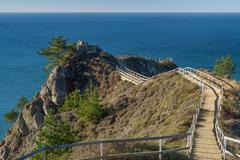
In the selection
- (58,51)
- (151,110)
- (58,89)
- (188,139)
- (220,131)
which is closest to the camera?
(188,139)

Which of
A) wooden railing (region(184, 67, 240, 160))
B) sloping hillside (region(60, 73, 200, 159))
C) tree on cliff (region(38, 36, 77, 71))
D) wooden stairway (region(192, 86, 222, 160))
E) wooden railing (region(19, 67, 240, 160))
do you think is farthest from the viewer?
tree on cliff (region(38, 36, 77, 71))

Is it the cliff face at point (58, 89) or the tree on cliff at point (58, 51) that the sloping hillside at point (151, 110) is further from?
the tree on cliff at point (58, 51)

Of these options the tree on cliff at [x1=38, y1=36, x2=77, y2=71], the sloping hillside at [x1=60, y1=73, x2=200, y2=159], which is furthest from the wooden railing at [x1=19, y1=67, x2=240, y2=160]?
the tree on cliff at [x1=38, y1=36, x2=77, y2=71]

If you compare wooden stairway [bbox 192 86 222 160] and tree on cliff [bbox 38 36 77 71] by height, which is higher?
tree on cliff [bbox 38 36 77 71]

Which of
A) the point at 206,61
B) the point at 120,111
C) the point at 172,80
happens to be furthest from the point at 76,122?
the point at 206,61

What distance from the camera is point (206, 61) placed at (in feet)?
533

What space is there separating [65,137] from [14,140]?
31071 millimetres

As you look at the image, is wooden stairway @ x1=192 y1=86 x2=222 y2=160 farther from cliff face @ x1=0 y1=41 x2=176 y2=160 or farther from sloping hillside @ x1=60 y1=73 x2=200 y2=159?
cliff face @ x1=0 y1=41 x2=176 y2=160

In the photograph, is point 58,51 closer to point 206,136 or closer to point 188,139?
point 206,136

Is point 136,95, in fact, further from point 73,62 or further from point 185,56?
point 185,56

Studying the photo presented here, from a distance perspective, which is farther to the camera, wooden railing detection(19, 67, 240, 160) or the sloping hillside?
the sloping hillside

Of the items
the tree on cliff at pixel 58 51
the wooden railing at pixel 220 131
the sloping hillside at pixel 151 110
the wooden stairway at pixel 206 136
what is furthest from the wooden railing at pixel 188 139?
the tree on cliff at pixel 58 51

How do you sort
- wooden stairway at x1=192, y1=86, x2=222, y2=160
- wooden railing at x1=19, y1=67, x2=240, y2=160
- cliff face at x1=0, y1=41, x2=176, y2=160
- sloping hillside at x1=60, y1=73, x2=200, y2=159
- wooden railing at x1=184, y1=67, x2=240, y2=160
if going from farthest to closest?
cliff face at x1=0, y1=41, x2=176, y2=160, sloping hillside at x1=60, y1=73, x2=200, y2=159, wooden stairway at x1=192, y1=86, x2=222, y2=160, wooden railing at x1=184, y1=67, x2=240, y2=160, wooden railing at x1=19, y1=67, x2=240, y2=160

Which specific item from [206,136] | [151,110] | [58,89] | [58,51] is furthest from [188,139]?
[58,51]
